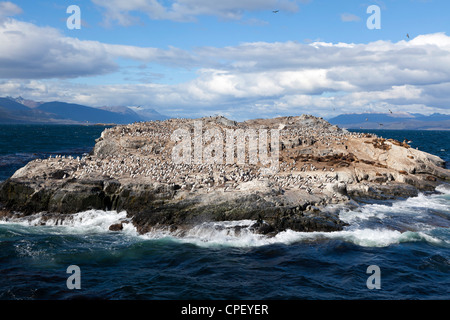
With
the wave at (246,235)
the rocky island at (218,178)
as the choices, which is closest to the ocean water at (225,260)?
the wave at (246,235)

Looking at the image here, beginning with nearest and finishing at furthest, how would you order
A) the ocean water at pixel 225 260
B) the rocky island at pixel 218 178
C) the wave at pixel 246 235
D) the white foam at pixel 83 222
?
the ocean water at pixel 225 260 → the wave at pixel 246 235 → the rocky island at pixel 218 178 → the white foam at pixel 83 222

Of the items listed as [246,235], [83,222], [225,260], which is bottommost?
[225,260]

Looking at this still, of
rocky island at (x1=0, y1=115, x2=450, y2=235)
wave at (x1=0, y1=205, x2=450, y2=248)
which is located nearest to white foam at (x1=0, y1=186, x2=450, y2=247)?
wave at (x1=0, y1=205, x2=450, y2=248)

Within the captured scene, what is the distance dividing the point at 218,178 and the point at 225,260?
10347 mm

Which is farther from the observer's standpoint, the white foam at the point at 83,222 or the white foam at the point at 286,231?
the white foam at the point at 83,222

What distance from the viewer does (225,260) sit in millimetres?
19344

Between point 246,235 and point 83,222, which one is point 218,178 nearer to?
point 246,235

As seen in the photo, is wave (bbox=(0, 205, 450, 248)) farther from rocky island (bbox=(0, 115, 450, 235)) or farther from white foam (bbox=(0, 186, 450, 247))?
rocky island (bbox=(0, 115, 450, 235))

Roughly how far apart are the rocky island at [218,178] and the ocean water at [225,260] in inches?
44.8

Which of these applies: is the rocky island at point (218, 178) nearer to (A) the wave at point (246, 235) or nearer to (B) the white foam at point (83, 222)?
(B) the white foam at point (83, 222)

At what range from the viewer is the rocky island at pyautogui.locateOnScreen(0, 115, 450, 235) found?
24.0 m

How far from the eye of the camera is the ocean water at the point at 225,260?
1620 centimetres

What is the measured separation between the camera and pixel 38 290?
1596 centimetres

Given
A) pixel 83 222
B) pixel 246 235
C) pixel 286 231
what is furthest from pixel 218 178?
pixel 83 222
